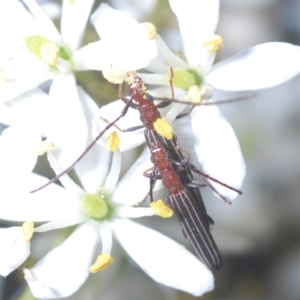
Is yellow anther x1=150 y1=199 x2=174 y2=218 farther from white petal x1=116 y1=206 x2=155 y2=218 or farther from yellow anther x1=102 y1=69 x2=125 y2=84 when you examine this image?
yellow anther x1=102 y1=69 x2=125 y2=84

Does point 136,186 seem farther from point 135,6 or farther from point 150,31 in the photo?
point 135,6

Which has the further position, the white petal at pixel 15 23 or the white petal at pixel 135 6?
the white petal at pixel 135 6

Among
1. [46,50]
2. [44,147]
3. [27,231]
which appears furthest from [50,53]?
[27,231]

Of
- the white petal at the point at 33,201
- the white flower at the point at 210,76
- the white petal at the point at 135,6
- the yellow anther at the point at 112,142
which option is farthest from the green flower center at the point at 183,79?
the white petal at the point at 135,6

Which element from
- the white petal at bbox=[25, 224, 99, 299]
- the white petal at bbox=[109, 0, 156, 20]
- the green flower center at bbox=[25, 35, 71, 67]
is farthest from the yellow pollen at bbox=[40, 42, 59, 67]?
the white petal at bbox=[109, 0, 156, 20]

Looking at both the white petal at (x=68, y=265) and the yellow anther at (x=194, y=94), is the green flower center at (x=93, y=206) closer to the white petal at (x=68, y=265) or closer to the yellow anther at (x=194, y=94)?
the white petal at (x=68, y=265)

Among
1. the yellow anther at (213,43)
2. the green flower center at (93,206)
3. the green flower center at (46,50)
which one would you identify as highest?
the green flower center at (46,50)
